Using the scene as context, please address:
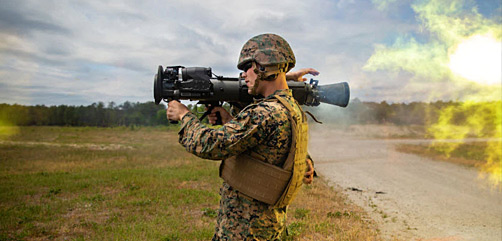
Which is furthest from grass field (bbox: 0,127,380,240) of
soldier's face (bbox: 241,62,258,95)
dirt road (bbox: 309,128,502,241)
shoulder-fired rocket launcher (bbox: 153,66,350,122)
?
soldier's face (bbox: 241,62,258,95)

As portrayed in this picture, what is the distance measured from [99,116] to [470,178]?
70556 millimetres

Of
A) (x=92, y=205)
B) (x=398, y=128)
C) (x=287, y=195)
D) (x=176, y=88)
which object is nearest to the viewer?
(x=287, y=195)

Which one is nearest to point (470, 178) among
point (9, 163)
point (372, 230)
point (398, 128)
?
point (372, 230)

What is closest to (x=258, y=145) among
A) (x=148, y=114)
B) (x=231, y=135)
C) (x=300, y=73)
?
(x=231, y=135)

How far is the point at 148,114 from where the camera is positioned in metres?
67.1

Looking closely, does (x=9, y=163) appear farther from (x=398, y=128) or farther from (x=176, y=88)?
(x=398, y=128)

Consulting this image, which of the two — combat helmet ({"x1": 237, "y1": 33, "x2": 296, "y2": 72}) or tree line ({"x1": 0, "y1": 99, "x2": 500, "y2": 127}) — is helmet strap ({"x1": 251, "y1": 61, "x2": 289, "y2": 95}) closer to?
combat helmet ({"x1": 237, "y1": 33, "x2": 296, "y2": 72})

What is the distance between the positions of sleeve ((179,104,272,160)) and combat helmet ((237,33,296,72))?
1.30ft

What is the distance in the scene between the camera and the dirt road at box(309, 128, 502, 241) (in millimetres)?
7445

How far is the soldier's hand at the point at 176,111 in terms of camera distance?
8.76 feet

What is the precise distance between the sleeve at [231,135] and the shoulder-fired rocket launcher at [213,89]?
723 mm

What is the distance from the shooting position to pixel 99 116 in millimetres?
69938

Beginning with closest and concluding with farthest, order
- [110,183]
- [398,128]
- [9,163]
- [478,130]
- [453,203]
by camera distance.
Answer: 1. [453,203]
2. [110,183]
3. [9,163]
4. [478,130]
5. [398,128]

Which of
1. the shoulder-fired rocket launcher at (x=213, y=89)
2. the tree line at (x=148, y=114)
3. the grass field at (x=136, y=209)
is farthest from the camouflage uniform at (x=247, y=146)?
the tree line at (x=148, y=114)
